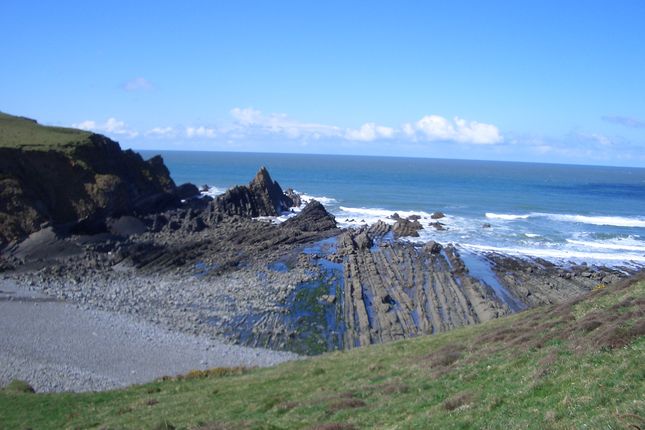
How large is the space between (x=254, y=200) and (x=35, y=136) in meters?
31.8

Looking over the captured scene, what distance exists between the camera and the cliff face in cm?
6062

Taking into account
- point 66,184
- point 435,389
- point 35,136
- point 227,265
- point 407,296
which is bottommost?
point 407,296

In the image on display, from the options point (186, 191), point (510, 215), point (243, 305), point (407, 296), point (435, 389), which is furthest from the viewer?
point (510, 215)

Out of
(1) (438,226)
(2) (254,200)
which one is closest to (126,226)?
(2) (254,200)

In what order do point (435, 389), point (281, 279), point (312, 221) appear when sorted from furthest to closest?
point (312, 221), point (281, 279), point (435, 389)

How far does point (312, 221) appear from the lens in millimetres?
78312

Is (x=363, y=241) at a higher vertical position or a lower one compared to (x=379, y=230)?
lower

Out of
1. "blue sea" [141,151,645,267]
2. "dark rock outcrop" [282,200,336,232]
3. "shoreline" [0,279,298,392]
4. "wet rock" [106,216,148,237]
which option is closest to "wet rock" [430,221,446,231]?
"blue sea" [141,151,645,267]

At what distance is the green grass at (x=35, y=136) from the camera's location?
232 ft

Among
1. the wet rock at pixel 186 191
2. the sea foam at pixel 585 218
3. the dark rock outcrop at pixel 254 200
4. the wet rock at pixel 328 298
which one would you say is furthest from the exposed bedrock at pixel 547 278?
the wet rock at pixel 186 191

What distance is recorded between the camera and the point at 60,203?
220ft

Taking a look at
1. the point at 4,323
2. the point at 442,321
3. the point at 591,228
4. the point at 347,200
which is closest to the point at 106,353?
the point at 4,323

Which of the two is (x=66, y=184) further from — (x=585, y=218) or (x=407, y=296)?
(x=585, y=218)

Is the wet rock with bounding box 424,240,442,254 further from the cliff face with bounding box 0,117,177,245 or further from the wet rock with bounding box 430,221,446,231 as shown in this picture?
the cliff face with bounding box 0,117,177,245
